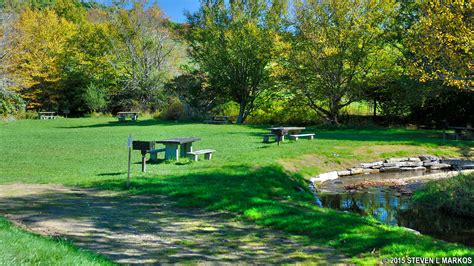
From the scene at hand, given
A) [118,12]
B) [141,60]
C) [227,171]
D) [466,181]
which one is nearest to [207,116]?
[141,60]

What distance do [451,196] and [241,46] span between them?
88.1 feet

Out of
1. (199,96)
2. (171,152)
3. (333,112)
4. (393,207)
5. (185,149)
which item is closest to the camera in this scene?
(393,207)

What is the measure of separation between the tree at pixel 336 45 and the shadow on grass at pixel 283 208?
708 inches

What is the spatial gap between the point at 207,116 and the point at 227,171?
26.6m

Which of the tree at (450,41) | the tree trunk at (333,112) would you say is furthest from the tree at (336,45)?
the tree at (450,41)

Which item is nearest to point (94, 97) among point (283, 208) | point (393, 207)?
point (393, 207)

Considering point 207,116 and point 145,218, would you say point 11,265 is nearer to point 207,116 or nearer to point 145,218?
point 145,218

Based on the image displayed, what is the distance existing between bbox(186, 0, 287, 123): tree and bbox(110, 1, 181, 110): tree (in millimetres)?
12294

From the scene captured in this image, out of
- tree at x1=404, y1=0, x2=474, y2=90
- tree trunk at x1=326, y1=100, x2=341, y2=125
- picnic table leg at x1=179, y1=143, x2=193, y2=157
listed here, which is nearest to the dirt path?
picnic table leg at x1=179, y1=143, x2=193, y2=157

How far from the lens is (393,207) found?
12.1 metres

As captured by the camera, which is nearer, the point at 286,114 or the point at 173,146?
the point at 173,146

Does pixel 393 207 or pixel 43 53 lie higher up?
pixel 43 53

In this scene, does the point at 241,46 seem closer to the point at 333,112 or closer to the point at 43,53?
the point at 333,112

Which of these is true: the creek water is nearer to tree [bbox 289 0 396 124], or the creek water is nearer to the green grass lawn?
the green grass lawn
